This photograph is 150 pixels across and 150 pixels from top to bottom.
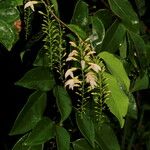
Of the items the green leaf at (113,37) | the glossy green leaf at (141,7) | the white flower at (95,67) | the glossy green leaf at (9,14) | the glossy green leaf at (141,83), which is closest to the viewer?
the white flower at (95,67)

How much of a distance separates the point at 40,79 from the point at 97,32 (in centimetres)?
18

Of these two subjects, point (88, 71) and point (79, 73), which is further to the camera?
point (79, 73)

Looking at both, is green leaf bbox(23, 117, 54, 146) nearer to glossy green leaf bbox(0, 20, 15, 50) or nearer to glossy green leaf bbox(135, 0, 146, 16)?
glossy green leaf bbox(0, 20, 15, 50)

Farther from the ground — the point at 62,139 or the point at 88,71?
the point at 88,71

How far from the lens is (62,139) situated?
937mm

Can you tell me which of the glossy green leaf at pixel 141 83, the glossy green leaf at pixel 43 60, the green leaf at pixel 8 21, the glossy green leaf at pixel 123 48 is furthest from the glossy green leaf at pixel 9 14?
the glossy green leaf at pixel 141 83

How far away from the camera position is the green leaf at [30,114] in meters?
0.94

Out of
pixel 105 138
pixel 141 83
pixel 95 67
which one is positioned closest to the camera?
pixel 95 67

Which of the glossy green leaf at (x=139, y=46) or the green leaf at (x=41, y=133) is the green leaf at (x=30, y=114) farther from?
the glossy green leaf at (x=139, y=46)

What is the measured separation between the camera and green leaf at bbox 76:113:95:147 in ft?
3.06

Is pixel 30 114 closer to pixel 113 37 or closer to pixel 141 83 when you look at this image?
pixel 113 37

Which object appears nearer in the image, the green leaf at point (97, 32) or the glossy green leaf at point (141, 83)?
the green leaf at point (97, 32)

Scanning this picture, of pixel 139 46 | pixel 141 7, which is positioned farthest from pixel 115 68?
pixel 141 7

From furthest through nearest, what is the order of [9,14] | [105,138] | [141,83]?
[141,83], [105,138], [9,14]
